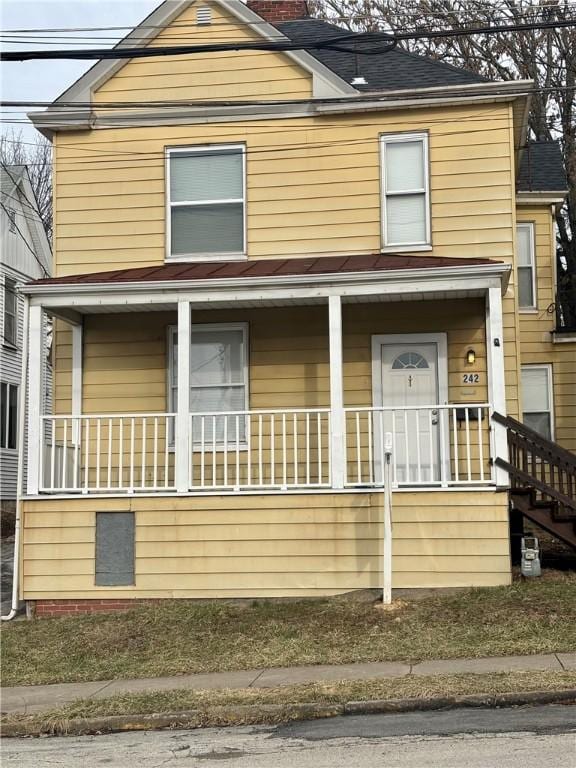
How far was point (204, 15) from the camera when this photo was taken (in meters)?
14.1

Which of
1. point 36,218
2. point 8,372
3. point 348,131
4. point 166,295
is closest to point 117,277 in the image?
point 166,295

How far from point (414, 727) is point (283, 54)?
9.93 metres

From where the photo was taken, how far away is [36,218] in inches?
1153

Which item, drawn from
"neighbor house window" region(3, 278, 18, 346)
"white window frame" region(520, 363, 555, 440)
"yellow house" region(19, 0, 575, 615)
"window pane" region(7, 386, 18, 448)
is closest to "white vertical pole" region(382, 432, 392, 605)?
"yellow house" region(19, 0, 575, 615)

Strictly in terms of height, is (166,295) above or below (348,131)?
below

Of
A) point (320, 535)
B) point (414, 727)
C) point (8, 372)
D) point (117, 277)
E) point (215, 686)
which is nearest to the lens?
point (414, 727)

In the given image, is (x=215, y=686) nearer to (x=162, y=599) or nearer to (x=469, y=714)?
(x=469, y=714)

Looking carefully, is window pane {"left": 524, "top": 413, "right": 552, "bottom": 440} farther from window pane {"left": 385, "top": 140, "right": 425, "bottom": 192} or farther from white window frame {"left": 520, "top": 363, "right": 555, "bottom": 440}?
window pane {"left": 385, "top": 140, "right": 425, "bottom": 192}

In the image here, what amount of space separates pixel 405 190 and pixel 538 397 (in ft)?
19.5

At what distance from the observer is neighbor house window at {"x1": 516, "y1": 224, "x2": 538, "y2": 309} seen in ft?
57.5

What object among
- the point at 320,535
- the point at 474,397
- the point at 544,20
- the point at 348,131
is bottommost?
the point at 320,535

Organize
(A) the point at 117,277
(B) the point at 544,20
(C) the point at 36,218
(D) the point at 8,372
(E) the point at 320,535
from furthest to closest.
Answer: (C) the point at 36,218 → (D) the point at 8,372 → (B) the point at 544,20 → (A) the point at 117,277 → (E) the point at 320,535

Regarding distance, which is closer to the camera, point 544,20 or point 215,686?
point 215,686

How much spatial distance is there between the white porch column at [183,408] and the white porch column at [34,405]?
5.63ft
